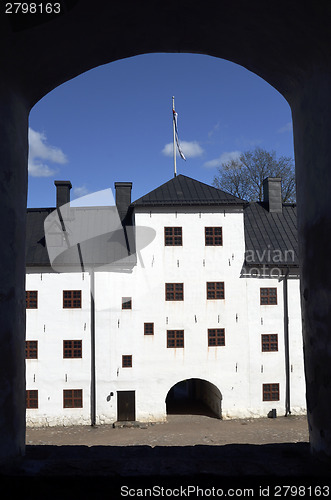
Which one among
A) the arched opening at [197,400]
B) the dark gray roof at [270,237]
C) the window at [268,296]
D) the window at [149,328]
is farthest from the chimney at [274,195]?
the arched opening at [197,400]

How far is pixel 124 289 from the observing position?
22906 millimetres

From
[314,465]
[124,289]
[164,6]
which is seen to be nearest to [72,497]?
[314,465]

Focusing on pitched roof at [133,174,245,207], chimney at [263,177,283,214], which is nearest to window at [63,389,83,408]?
pitched roof at [133,174,245,207]

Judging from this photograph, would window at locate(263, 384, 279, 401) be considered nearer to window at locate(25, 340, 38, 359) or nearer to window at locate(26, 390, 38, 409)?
window at locate(26, 390, 38, 409)

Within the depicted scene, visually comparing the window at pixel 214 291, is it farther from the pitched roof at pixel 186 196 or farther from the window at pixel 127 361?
the window at pixel 127 361

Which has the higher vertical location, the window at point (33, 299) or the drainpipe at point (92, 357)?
the window at point (33, 299)

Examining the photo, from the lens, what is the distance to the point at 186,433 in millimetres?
20203

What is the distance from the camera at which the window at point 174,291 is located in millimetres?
23109

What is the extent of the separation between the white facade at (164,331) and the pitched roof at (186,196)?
1.39 feet

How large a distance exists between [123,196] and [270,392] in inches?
594

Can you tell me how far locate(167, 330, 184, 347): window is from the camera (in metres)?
22.7


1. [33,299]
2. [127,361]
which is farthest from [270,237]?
[33,299]

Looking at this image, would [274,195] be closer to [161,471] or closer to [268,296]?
[268,296]

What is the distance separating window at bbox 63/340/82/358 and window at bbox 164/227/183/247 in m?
7.47
